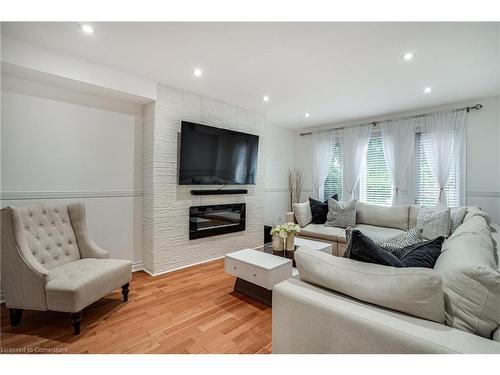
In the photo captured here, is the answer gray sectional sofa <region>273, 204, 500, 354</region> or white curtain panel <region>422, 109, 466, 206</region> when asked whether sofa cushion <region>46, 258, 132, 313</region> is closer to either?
gray sectional sofa <region>273, 204, 500, 354</region>

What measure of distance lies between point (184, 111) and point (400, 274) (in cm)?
311

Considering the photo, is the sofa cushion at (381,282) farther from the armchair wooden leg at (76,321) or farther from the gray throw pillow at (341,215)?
the gray throw pillow at (341,215)

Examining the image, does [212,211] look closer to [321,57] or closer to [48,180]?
[48,180]

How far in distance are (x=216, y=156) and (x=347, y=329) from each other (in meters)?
2.91

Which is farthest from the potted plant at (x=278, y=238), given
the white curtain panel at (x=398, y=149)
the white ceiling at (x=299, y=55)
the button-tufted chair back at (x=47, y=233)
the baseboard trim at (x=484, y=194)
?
the baseboard trim at (x=484, y=194)

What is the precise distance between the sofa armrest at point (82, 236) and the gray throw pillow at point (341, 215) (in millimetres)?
A: 3276

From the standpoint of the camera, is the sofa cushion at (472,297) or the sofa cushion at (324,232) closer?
the sofa cushion at (472,297)

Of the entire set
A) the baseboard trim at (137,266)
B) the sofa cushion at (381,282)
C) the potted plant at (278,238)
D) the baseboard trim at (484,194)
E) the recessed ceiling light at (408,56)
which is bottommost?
the baseboard trim at (137,266)

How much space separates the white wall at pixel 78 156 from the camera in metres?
2.39

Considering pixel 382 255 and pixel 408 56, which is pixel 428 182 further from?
pixel 382 255

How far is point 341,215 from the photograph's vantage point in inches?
156

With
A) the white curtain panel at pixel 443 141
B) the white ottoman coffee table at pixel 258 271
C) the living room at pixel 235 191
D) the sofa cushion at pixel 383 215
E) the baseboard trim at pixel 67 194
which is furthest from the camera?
the sofa cushion at pixel 383 215

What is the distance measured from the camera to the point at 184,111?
3305mm

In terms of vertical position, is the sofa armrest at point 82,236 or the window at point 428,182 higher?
the window at point 428,182
